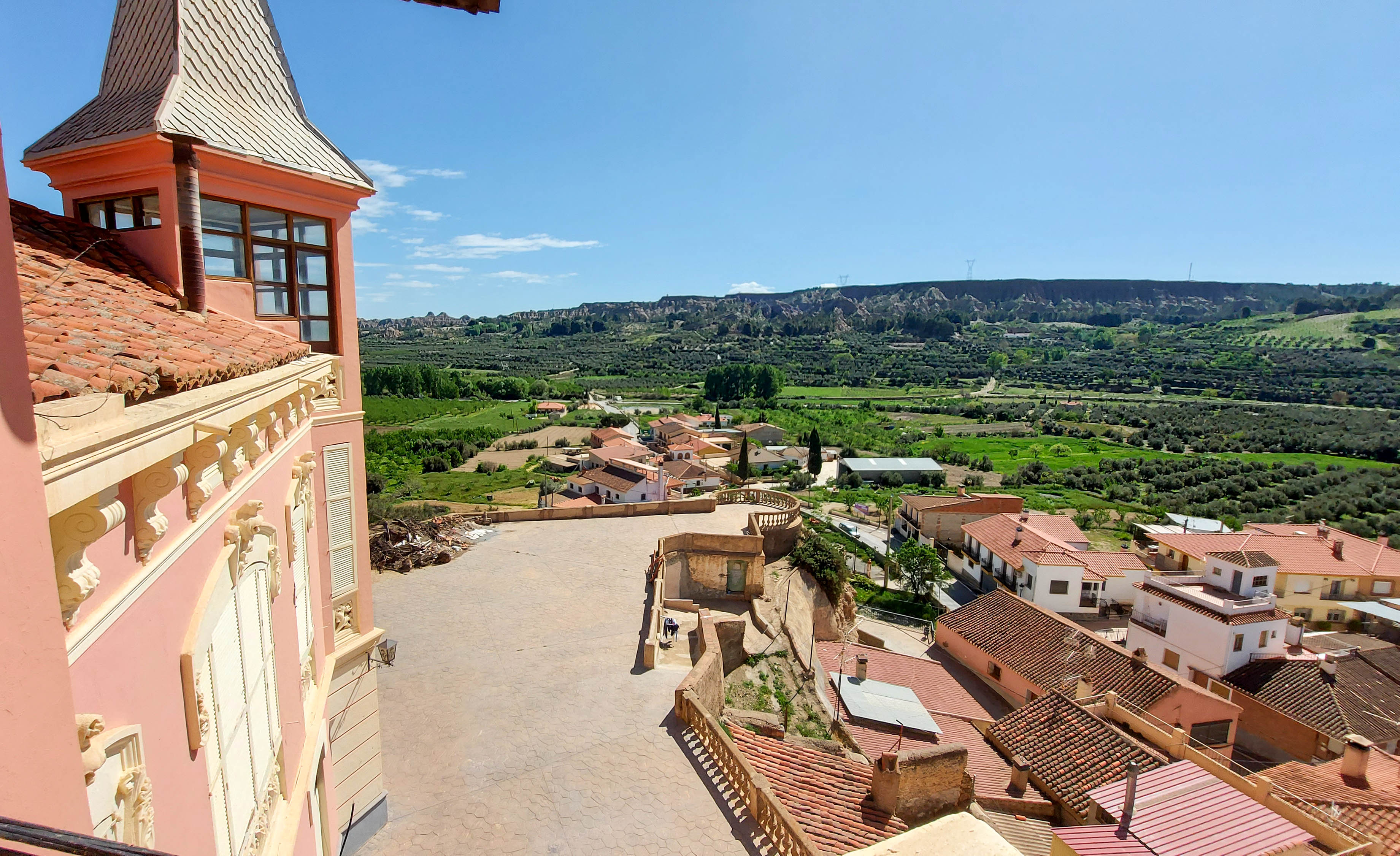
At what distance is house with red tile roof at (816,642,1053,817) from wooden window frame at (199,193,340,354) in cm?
1092

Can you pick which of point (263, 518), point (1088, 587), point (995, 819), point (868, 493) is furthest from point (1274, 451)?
point (263, 518)

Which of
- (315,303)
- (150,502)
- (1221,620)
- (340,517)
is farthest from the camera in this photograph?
(1221,620)

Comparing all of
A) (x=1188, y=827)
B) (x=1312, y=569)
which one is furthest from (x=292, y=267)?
(x=1312, y=569)

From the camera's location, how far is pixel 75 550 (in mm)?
1783

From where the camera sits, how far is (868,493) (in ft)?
174

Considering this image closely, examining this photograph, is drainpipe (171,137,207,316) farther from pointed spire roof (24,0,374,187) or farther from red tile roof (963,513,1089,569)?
red tile roof (963,513,1089,569)

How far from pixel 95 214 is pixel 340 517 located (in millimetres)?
3501

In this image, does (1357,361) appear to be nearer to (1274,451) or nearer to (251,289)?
(1274,451)

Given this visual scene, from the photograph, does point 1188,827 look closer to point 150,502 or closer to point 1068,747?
point 1068,747

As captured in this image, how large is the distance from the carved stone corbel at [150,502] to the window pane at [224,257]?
3.34 meters

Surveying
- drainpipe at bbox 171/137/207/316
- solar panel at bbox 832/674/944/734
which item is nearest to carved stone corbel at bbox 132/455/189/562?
drainpipe at bbox 171/137/207/316

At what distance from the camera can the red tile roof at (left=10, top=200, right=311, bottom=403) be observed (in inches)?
84.3

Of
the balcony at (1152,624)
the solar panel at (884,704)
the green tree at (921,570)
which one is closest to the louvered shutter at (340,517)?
the solar panel at (884,704)

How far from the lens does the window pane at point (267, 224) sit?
18.6ft
